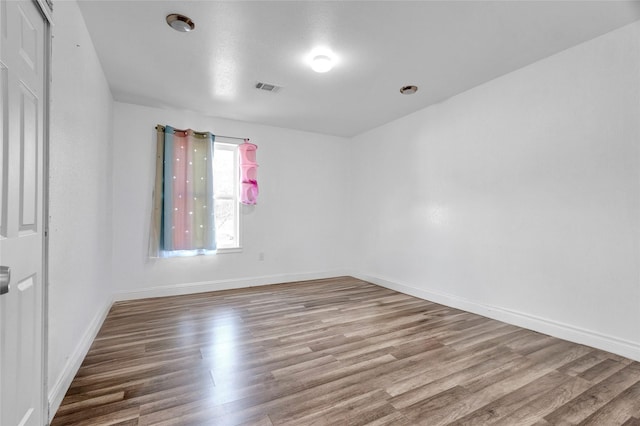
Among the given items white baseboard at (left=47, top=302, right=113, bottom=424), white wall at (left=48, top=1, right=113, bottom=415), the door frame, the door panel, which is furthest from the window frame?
the door panel

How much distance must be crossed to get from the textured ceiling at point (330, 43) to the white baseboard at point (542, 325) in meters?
2.42

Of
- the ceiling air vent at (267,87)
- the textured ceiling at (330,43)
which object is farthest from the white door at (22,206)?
the ceiling air vent at (267,87)

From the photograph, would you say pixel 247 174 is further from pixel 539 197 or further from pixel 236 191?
pixel 539 197

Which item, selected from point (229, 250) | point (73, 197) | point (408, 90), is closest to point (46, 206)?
point (73, 197)

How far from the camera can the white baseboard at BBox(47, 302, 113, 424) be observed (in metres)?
1.60

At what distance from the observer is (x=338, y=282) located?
4875 mm

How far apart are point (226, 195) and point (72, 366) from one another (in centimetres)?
288

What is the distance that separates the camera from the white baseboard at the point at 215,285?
12.6 ft

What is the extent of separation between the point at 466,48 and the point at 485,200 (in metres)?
1.55

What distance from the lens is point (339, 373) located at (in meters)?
2.05

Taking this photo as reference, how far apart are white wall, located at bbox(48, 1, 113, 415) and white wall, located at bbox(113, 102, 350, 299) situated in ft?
2.89

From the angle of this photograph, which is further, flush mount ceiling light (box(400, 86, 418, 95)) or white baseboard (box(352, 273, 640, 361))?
flush mount ceiling light (box(400, 86, 418, 95))

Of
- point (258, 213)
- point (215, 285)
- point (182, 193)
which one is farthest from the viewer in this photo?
point (258, 213)

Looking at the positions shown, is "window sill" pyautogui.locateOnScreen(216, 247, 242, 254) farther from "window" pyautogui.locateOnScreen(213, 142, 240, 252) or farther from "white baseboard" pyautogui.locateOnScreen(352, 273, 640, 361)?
"white baseboard" pyautogui.locateOnScreen(352, 273, 640, 361)
